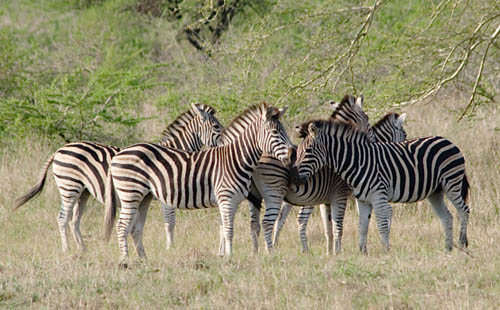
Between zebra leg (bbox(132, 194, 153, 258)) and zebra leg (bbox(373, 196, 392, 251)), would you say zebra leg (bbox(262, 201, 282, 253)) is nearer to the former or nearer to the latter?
zebra leg (bbox(373, 196, 392, 251))

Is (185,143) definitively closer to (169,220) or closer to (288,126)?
(169,220)

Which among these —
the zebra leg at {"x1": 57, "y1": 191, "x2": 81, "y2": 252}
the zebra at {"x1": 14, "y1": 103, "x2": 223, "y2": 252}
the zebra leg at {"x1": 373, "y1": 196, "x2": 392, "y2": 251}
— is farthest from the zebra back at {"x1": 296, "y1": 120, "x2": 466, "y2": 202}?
the zebra leg at {"x1": 57, "y1": 191, "x2": 81, "y2": 252}

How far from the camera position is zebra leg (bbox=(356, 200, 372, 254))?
315 inches

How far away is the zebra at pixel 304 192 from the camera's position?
8.10 meters

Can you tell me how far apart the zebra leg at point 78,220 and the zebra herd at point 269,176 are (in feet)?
0.05

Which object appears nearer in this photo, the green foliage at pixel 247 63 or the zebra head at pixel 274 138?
the zebra head at pixel 274 138

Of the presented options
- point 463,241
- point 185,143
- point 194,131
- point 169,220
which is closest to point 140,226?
point 169,220

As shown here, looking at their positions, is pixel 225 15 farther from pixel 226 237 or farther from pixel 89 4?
pixel 226 237

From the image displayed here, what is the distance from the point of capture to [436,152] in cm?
841

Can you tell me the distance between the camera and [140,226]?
320 inches

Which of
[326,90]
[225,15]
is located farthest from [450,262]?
[225,15]

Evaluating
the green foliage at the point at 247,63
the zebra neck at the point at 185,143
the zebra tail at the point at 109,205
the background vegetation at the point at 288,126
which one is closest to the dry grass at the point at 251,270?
the background vegetation at the point at 288,126

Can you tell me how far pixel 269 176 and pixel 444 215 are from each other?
2.28 metres

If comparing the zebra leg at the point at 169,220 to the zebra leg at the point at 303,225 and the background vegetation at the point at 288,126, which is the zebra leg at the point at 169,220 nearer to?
the background vegetation at the point at 288,126
